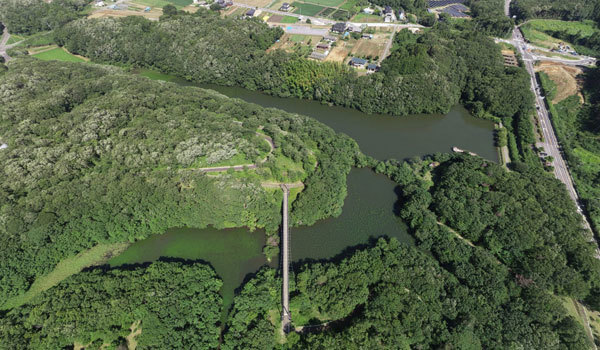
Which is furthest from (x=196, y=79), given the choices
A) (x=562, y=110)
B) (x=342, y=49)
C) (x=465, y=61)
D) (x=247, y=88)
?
(x=562, y=110)

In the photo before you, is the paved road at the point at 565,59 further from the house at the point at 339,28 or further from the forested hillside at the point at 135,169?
the forested hillside at the point at 135,169

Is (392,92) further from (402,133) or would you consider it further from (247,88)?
(247,88)

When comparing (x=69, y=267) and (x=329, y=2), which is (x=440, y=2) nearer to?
(x=329, y=2)

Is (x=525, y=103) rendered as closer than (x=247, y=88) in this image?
Yes

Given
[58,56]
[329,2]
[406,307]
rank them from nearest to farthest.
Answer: [406,307], [58,56], [329,2]

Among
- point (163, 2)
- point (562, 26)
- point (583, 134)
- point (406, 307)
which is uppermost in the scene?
point (562, 26)

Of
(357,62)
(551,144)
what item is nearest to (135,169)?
(357,62)

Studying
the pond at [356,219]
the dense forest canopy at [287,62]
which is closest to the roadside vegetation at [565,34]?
the dense forest canopy at [287,62]
